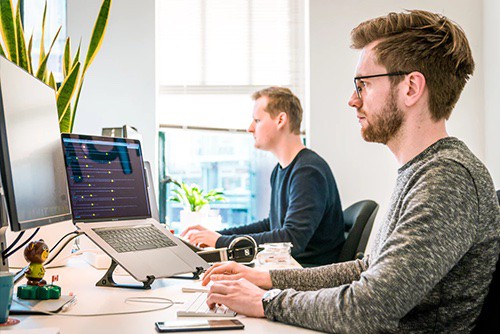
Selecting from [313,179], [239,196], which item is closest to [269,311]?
[313,179]

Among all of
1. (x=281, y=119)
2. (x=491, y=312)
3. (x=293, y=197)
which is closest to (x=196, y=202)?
(x=281, y=119)

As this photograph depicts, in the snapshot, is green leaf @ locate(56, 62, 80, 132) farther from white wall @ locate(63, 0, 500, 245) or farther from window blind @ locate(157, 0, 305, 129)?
window blind @ locate(157, 0, 305, 129)

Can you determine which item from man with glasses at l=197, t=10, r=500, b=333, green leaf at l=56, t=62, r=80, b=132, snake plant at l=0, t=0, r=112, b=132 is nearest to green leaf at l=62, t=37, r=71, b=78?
snake plant at l=0, t=0, r=112, b=132

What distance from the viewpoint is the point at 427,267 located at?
43.6 inches

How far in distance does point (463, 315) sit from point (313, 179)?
64.3 inches

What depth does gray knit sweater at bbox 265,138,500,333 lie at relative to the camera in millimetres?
1109

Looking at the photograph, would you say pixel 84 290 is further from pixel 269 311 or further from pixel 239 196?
pixel 239 196

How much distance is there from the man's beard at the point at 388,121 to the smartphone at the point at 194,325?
21.8 inches

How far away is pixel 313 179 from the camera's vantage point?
9.22 ft

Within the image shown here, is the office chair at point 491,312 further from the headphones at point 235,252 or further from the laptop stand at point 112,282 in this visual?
Result: the headphones at point 235,252

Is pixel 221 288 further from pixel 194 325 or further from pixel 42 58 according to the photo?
pixel 42 58

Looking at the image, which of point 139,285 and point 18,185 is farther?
point 139,285

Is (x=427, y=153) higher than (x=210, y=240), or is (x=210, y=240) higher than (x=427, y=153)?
(x=427, y=153)

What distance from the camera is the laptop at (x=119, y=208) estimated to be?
5.39 ft
